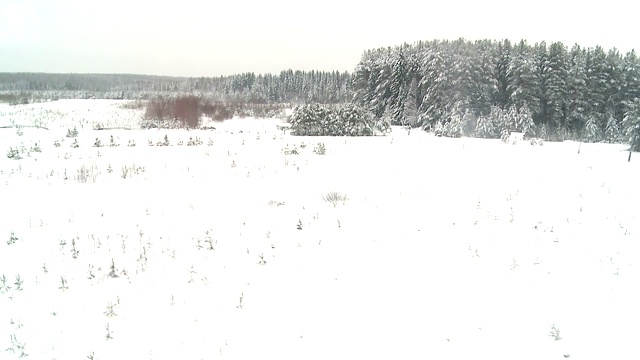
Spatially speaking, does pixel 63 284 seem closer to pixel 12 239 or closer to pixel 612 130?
pixel 12 239

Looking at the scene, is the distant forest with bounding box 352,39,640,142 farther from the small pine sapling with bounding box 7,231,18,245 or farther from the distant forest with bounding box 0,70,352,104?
the distant forest with bounding box 0,70,352,104

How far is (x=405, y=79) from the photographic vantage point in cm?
4925

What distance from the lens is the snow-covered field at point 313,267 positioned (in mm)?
4402

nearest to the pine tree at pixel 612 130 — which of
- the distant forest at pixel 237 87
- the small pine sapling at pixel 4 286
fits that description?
the small pine sapling at pixel 4 286

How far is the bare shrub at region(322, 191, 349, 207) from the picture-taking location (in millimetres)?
8945

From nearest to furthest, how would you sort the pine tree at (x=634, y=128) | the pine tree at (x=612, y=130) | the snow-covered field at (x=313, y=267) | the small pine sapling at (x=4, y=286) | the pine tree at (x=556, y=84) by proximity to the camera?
the snow-covered field at (x=313, y=267)
the small pine sapling at (x=4, y=286)
the pine tree at (x=634, y=128)
the pine tree at (x=612, y=130)
the pine tree at (x=556, y=84)

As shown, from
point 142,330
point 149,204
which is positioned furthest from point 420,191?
point 142,330

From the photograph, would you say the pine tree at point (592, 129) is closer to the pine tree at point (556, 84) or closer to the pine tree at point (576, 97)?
the pine tree at point (576, 97)

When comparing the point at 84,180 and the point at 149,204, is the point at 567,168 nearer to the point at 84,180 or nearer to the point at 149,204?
the point at 149,204

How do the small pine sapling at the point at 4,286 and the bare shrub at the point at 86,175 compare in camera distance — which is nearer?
the small pine sapling at the point at 4,286

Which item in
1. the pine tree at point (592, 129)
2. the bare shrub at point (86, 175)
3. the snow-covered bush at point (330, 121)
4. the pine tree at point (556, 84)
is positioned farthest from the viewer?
the pine tree at point (556, 84)

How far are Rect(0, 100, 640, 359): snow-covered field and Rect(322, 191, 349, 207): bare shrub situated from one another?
3.8 inches

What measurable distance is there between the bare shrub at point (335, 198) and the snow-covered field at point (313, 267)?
10 centimetres

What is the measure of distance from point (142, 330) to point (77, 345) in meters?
0.63
